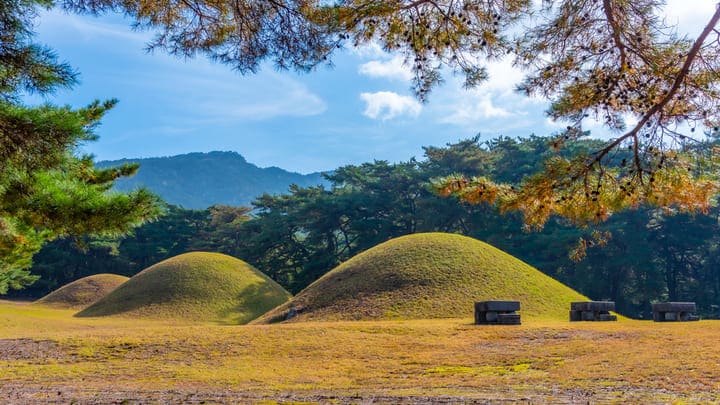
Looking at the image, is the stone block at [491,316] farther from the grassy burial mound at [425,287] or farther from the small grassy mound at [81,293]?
the small grassy mound at [81,293]

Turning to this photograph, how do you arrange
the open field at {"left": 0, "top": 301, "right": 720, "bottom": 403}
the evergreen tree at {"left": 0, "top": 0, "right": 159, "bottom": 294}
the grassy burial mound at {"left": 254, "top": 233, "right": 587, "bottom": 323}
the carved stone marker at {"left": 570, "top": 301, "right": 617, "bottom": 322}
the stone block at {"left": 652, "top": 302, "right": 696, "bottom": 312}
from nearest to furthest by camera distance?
the evergreen tree at {"left": 0, "top": 0, "right": 159, "bottom": 294} < the open field at {"left": 0, "top": 301, "right": 720, "bottom": 403} < the stone block at {"left": 652, "top": 302, "right": 696, "bottom": 312} < the carved stone marker at {"left": 570, "top": 301, "right": 617, "bottom": 322} < the grassy burial mound at {"left": 254, "top": 233, "right": 587, "bottom": 323}

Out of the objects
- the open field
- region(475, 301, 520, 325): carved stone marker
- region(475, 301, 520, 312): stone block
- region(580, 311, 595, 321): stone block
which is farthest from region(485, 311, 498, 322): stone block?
region(580, 311, 595, 321): stone block

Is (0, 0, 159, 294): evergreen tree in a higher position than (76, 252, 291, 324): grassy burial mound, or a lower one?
higher

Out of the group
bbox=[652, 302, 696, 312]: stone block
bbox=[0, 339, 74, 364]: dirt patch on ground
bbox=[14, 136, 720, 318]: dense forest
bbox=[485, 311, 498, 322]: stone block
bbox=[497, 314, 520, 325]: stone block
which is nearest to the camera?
bbox=[0, 339, 74, 364]: dirt patch on ground

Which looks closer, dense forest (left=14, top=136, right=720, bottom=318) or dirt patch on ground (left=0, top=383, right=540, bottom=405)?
dirt patch on ground (left=0, top=383, right=540, bottom=405)

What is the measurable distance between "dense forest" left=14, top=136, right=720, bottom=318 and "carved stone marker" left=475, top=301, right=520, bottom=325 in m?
16.7

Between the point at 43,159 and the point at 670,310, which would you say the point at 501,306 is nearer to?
the point at 670,310

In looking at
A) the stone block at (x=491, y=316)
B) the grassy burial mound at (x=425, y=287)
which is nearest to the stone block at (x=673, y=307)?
the grassy burial mound at (x=425, y=287)

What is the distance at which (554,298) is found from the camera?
19.1 m

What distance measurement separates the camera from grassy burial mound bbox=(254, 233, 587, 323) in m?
17.4

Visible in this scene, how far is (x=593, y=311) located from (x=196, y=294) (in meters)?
16.3

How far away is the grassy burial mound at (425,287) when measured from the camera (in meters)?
17.4

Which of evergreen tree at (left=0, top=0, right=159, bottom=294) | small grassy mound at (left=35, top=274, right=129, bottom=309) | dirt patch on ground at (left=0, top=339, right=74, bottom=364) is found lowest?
dirt patch on ground at (left=0, top=339, right=74, bottom=364)

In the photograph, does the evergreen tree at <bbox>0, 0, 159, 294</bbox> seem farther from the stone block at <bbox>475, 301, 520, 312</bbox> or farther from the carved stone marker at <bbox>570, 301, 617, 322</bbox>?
the carved stone marker at <bbox>570, 301, 617, 322</bbox>
